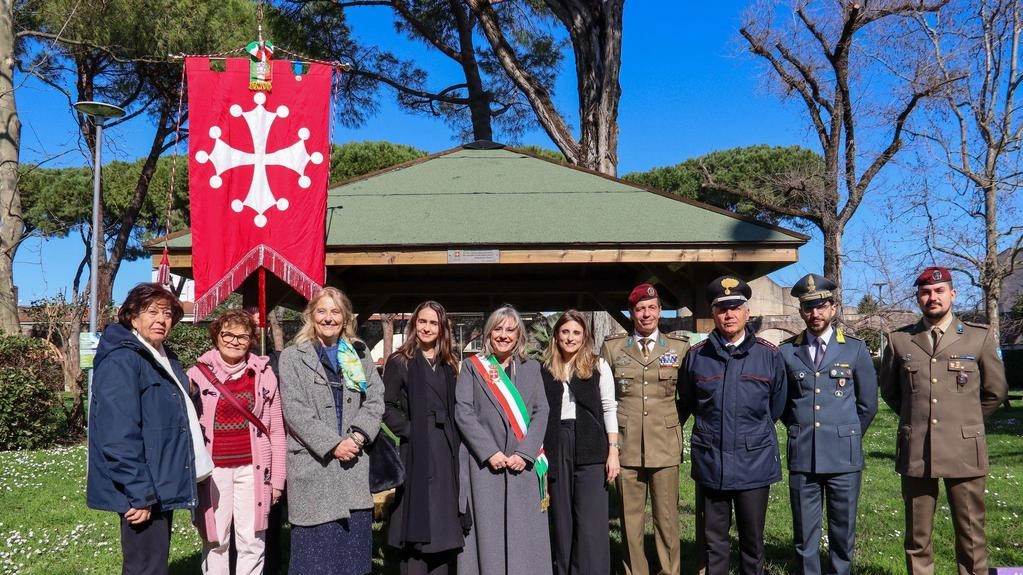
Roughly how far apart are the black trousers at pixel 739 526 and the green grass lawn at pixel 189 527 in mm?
1101

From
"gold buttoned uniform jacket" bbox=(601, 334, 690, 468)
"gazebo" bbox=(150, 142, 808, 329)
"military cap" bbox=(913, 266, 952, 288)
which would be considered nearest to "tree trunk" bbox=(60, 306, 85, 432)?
"gazebo" bbox=(150, 142, 808, 329)

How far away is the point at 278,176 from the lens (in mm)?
5367

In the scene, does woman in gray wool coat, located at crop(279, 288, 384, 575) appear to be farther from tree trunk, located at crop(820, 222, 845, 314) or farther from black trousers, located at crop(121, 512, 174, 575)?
tree trunk, located at crop(820, 222, 845, 314)

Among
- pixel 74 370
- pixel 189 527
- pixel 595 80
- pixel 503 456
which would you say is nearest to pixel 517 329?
pixel 503 456

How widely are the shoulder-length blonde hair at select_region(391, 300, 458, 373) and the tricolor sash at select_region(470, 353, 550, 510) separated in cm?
16

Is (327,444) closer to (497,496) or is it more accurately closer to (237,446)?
(237,446)

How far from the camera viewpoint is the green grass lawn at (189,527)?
196 inches

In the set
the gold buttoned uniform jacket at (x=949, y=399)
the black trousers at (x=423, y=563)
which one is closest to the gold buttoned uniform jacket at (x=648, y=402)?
the black trousers at (x=423, y=563)

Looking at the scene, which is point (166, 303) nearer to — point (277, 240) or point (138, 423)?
point (138, 423)

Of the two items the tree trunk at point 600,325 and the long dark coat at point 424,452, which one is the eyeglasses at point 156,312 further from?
the tree trunk at point 600,325

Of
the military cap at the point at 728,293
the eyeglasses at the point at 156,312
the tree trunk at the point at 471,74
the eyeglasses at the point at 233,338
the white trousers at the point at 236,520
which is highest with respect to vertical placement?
the tree trunk at the point at 471,74

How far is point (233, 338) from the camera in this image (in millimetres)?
3602

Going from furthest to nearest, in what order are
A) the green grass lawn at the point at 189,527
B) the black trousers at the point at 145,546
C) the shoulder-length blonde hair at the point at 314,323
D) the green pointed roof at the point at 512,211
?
the green pointed roof at the point at 512,211 < the green grass lawn at the point at 189,527 < the shoulder-length blonde hair at the point at 314,323 < the black trousers at the point at 145,546

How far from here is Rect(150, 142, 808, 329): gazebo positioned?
531 cm
